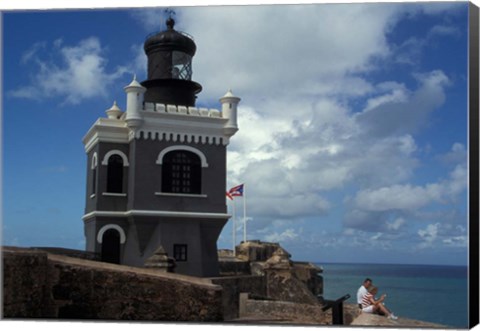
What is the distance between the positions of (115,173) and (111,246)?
2.14 metres

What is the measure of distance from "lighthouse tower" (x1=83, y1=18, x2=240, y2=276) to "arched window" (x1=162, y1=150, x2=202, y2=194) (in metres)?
0.03

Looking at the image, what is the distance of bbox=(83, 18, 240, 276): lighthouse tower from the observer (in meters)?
20.0

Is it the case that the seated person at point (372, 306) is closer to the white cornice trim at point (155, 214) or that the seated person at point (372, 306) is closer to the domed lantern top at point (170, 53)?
the white cornice trim at point (155, 214)

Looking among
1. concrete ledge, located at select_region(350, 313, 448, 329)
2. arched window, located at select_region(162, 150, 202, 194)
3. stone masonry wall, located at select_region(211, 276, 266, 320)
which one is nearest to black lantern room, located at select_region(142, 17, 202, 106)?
arched window, located at select_region(162, 150, 202, 194)

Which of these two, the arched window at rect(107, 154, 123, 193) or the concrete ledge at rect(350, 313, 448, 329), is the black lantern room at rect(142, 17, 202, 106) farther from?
the concrete ledge at rect(350, 313, 448, 329)

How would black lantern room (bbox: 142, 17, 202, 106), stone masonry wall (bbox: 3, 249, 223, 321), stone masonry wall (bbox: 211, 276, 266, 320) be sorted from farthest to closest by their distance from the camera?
black lantern room (bbox: 142, 17, 202, 106)
stone masonry wall (bbox: 211, 276, 266, 320)
stone masonry wall (bbox: 3, 249, 223, 321)

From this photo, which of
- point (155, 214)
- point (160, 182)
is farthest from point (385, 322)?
point (160, 182)

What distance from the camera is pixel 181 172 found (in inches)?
811

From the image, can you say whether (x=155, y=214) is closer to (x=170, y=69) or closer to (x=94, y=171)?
(x=94, y=171)

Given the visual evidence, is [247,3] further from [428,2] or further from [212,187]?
[212,187]

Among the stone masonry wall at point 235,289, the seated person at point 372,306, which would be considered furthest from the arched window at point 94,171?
the seated person at point 372,306

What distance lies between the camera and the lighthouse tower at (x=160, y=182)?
20.0 metres

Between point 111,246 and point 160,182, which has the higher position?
point 160,182

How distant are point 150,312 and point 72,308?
4.98 ft
